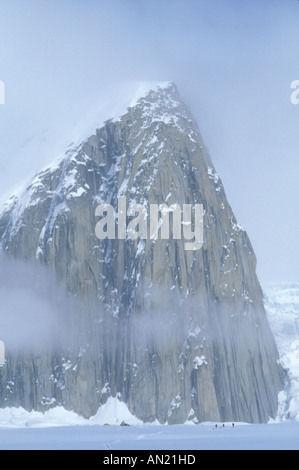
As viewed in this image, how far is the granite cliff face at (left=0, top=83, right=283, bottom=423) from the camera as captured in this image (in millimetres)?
130750

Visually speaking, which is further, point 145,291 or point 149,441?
point 145,291

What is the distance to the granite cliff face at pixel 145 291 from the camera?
13075 cm

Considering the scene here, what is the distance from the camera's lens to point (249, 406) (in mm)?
139750

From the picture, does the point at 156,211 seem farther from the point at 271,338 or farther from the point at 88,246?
the point at 271,338

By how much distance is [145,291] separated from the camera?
450 feet

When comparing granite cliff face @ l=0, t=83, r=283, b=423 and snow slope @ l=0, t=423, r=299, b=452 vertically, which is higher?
granite cliff face @ l=0, t=83, r=283, b=423

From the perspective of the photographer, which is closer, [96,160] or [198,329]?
[198,329]

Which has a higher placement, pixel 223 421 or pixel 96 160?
pixel 96 160

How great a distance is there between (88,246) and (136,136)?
3123 cm

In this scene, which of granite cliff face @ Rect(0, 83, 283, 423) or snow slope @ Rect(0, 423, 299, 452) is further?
granite cliff face @ Rect(0, 83, 283, 423)

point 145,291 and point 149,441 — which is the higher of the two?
point 145,291

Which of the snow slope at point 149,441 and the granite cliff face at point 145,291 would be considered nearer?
the snow slope at point 149,441

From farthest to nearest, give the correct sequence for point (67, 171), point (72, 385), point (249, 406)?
point (67, 171) → point (249, 406) → point (72, 385)
